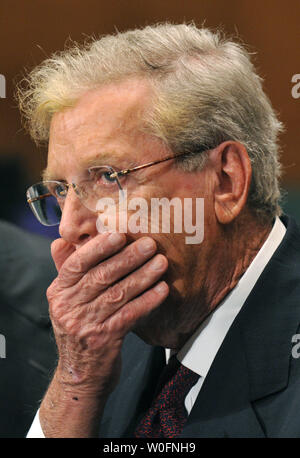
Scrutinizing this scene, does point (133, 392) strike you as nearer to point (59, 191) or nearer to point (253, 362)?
point (253, 362)

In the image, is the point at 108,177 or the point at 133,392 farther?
the point at 133,392

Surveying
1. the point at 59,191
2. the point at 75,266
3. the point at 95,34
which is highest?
the point at 95,34

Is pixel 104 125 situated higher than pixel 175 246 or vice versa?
pixel 104 125

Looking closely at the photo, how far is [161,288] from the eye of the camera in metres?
1.51

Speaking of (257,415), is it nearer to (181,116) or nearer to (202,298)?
(202,298)

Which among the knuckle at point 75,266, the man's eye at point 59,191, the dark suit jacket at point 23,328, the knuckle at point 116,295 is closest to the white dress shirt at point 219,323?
the knuckle at point 116,295

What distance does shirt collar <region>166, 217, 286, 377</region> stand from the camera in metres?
1.61

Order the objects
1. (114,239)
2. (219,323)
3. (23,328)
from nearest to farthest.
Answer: (114,239), (219,323), (23,328)

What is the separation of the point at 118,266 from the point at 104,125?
1.12 feet

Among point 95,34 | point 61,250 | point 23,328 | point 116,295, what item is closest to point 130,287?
point 116,295

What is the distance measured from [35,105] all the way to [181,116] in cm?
49

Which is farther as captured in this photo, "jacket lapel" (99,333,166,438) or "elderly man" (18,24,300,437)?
"jacket lapel" (99,333,166,438)

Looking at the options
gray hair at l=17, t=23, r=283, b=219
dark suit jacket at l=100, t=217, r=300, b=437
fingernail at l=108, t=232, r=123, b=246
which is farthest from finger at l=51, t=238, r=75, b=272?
dark suit jacket at l=100, t=217, r=300, b=437

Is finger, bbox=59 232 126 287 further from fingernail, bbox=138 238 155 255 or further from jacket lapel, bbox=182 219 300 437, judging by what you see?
jacket lapel, bbox=182 219 300 437
